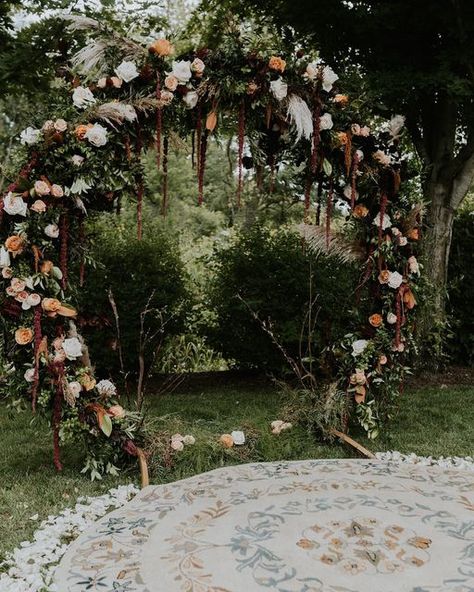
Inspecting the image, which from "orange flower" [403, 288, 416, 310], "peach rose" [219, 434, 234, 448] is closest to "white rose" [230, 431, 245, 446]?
"peach rose" [219, 434, 234, 448]

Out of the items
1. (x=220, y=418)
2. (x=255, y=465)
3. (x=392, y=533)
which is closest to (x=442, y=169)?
(x=220, y=418)

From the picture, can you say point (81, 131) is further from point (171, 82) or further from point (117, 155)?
point (171, 82)

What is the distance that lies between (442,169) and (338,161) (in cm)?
356

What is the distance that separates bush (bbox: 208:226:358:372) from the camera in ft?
26.0

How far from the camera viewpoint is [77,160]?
410 centimetres

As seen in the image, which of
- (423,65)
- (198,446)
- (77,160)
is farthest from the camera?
(423,65)

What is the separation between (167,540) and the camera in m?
3.16

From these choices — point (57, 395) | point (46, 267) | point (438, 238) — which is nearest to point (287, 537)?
point (57, 395)

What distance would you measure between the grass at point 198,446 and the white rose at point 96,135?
2.03 m

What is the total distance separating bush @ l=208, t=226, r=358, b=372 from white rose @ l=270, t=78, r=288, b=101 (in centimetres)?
353

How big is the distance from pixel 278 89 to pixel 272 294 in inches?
154

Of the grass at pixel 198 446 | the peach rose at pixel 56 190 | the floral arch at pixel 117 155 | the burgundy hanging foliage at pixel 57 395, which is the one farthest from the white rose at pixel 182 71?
the grass at pixel 198 446

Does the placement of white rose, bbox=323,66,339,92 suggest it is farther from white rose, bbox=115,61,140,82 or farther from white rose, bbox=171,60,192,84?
white rose, bbox=115,61,140,82

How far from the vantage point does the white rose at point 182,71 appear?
4281 mm
